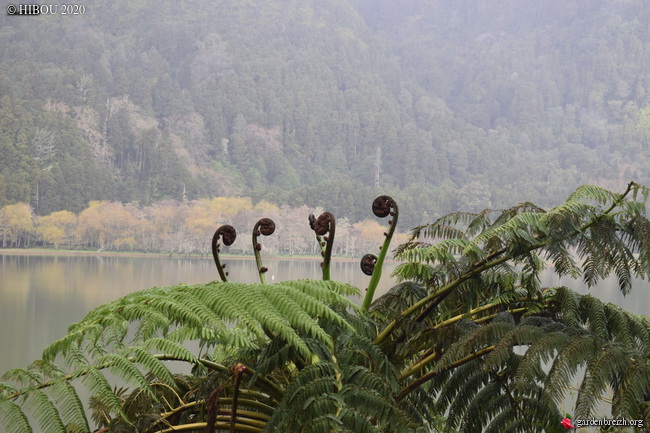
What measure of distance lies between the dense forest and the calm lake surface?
3.14 meters

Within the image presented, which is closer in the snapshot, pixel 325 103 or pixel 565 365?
pixel 565 365

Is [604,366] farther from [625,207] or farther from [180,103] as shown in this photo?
[180,103]

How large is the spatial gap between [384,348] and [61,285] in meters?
14.1

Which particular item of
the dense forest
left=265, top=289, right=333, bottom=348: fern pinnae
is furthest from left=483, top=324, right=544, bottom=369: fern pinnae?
the dense forest

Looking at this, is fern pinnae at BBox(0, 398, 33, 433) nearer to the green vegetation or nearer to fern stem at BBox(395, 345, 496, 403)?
the green vegetation

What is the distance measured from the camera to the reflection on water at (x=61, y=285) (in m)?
8.29

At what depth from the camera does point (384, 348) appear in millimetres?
1136

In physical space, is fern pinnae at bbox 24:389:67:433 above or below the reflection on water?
above

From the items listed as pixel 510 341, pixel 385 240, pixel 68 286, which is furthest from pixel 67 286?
pixel 510 341

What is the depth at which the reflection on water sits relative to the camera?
8.29m

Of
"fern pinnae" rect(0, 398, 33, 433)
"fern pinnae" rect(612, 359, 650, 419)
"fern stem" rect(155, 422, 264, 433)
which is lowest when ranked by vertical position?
"fern stem" rect(155, 422, 264, 433)

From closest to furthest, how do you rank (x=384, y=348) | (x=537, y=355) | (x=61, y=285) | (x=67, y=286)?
(x=537, y=355) → (x=384, y=348) → (x=67, y=286) → (x=61, y=285)

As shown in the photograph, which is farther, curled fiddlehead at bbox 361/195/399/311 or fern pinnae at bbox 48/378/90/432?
curled fiddlehead at bbox 361/195/399/311

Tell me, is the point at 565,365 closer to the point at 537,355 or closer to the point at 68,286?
the point at 537,355
